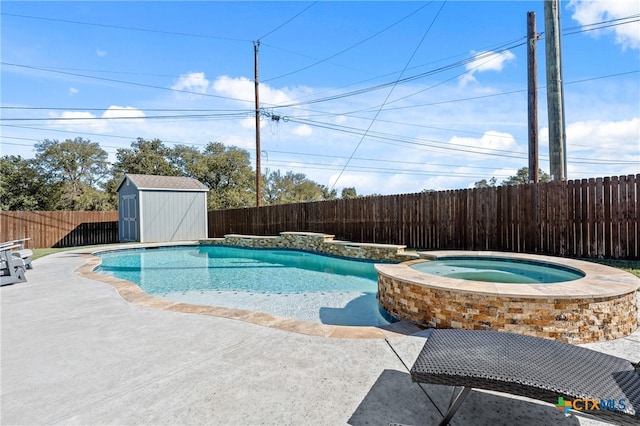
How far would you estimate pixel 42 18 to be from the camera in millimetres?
12070

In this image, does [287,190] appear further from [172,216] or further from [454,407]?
[454,407]

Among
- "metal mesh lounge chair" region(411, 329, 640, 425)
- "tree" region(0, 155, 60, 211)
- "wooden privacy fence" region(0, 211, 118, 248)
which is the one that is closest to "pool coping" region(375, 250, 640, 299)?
"metal mesh lounge chair" region(411, 329, 640, 425)

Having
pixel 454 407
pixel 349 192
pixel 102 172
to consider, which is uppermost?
pixel 102 172

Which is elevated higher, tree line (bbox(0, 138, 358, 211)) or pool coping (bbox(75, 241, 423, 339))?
tree line (bbox(0, 138, 358, 211))

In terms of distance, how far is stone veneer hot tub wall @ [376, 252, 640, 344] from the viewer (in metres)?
2.85

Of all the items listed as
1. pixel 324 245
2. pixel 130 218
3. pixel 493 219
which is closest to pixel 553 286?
pixel 493 219

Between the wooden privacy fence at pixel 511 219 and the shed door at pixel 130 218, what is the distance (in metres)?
9.85

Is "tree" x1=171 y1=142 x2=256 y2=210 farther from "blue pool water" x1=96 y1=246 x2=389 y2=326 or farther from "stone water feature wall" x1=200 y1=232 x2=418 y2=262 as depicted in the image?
"blue pool water" x1=96 y1=246 x2=389 y2=326

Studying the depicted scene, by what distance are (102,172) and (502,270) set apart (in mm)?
33123

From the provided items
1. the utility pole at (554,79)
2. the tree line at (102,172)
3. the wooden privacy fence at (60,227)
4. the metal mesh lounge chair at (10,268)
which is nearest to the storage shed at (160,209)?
the wooden privacy fence at (60,227)

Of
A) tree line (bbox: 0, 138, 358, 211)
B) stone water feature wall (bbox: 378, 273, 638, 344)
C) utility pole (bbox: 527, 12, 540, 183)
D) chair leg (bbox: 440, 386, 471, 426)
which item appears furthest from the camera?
tree line (bbox: 0, 138, 358, 211)

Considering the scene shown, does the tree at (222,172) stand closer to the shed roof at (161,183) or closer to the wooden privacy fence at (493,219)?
the shed roof at (161,183)

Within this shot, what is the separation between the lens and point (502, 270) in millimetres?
5070

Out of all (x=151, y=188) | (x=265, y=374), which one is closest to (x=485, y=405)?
(x=265, y=374)
